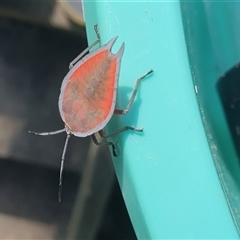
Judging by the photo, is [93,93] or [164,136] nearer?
[164,136]

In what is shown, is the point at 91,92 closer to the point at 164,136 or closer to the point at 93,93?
the point at 93,93

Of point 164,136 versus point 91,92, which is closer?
point 164,136

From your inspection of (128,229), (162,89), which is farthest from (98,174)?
(162,89)

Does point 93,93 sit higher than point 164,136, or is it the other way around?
point 93,93

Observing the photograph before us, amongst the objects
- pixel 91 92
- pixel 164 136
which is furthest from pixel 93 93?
pixel 164 136

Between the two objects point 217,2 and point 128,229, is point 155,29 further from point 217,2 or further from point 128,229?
point 128,229
